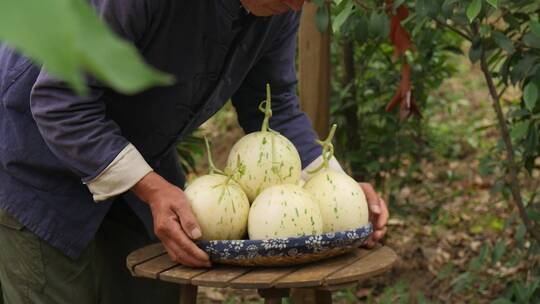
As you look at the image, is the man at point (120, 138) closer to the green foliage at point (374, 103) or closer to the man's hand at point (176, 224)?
the man's hand at point (176, 224)

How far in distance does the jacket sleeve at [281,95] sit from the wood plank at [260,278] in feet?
1.92

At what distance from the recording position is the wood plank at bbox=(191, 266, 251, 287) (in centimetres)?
180

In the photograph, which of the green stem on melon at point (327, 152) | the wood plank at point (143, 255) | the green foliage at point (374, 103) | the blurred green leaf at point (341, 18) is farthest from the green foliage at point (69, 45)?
the green foliage at point (374, 103)

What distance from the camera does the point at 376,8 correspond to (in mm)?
2941

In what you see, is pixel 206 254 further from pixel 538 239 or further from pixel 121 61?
pixel 538 239

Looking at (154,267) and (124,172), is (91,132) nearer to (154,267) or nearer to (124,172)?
(124,172)

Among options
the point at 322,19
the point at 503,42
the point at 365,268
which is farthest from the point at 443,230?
the point at 365,268

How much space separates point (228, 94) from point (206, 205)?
56cm

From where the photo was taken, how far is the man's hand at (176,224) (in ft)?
6.10

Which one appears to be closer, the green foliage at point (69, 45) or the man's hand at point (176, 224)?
the green foliage at point (69, 45)

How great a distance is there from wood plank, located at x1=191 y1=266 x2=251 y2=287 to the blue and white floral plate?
0.06 ft

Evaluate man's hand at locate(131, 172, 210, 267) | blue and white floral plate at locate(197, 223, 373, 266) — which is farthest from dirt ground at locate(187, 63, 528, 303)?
man's hand at locate(131, 172, 210, 267)

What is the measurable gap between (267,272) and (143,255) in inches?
14.3

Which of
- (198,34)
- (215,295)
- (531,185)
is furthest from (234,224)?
(531,185)
